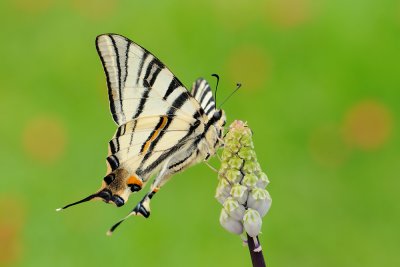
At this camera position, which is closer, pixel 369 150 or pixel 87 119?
pixel 369 150

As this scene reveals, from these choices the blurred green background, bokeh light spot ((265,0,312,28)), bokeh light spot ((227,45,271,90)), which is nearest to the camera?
the blurred green background

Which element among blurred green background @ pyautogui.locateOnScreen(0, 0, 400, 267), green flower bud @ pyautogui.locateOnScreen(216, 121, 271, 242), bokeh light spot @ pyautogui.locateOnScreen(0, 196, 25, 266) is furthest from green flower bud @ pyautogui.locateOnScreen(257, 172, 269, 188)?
bokeh light spot @ pyautogui.locateOnScreen(0, 196, 25, 266)

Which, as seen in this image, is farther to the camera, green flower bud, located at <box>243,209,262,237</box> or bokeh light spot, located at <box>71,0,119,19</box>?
bokeh light spot, located at <box>71,0,119,19</box>

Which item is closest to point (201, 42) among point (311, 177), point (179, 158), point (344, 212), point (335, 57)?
point (335, 57)

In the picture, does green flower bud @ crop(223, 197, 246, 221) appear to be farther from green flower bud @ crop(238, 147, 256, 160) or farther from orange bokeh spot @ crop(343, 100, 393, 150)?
orange bokeh spot @ crop(343, 100, 393, 150)

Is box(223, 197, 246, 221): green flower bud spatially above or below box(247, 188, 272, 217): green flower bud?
below

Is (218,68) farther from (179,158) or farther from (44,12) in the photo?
(179,158)
